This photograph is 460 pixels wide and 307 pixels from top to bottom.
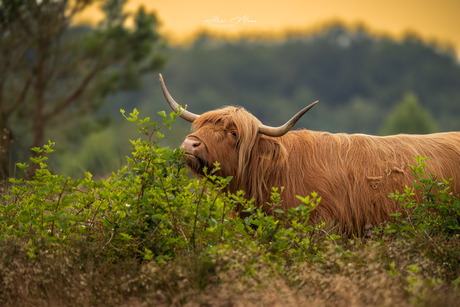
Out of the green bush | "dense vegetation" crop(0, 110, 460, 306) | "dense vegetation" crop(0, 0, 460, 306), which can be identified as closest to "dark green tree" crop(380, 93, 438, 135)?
"dense vegetation" crop(0, 0, 460, 306)

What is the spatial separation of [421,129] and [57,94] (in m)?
38.6

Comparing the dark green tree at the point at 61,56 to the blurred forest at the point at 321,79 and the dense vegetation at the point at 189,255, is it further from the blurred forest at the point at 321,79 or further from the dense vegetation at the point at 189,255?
the blurred forest at the point at 321,79

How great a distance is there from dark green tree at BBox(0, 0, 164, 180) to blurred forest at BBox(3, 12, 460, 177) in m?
36.1

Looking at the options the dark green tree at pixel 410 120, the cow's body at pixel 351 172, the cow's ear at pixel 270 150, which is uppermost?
the cow's ear at pixel 270 150

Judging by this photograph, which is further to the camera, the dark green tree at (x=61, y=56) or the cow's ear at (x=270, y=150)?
the dark green tree at (x=61, y=56)

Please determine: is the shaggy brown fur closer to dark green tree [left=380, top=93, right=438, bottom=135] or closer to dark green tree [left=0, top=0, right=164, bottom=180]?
dark green tree [left=0, top=0, right=164, bottom=180]

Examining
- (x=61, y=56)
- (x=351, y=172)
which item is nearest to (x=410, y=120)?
(x=61, y=56)

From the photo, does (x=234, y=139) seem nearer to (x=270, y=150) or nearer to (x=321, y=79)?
(x=270, y=150)

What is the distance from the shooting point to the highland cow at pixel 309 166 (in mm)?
4027

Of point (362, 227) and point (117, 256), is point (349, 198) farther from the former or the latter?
point (117, 256)

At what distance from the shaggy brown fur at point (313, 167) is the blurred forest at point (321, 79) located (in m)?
48.3

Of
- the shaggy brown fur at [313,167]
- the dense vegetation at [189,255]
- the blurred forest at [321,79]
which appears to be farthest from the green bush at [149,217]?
the blurred forest at [321,79]

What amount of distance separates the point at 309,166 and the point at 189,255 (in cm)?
183

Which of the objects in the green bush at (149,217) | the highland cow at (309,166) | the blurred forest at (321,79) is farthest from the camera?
the blurred forest at (321,79)
